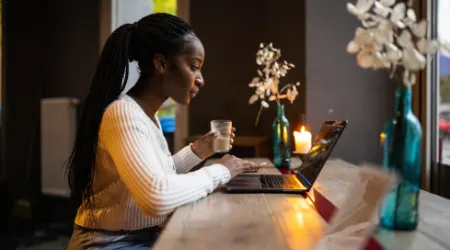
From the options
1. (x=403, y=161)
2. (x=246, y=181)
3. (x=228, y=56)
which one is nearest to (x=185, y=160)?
(x=246, y=181)

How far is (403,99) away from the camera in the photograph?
770 mm

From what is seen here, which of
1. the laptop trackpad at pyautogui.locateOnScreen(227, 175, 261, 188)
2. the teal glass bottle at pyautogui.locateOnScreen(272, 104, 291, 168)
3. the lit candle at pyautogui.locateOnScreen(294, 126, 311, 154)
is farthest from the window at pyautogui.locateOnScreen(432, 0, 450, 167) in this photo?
the laptop trackpad at pyautogui.locateOnScreen(227, 175, 261, 188)

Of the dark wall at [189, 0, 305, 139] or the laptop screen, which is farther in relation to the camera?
the dark wall at [189, 0, 305, 139]

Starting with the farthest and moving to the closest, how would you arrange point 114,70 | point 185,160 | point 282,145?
point 282,145 → point 185,160 → point 114,70

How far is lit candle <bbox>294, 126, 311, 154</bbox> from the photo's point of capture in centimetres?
202

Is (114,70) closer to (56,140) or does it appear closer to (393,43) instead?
(393,43)

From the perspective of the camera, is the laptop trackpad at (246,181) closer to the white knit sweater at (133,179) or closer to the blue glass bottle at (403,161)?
the white knit sweater at (133,179)

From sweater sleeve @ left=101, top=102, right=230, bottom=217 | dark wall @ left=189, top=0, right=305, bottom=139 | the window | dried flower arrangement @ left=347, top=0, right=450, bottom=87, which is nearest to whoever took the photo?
dried flower arrangement @ left=347, top=0, right=450, bottom=87

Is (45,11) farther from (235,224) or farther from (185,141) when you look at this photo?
(235,224)

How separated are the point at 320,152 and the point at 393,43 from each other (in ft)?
2.22

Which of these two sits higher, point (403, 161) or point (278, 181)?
point (403, 161)

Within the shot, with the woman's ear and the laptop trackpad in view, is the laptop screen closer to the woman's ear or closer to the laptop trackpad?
the laptop trackpad

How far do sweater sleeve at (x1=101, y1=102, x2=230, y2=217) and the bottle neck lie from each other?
551mm

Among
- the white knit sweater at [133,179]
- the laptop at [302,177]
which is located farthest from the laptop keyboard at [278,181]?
the white knit sweater at [133,179]
